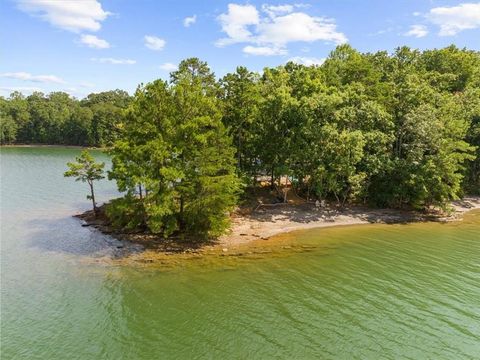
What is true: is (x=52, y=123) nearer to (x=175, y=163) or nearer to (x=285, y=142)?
(x=285, y=142)

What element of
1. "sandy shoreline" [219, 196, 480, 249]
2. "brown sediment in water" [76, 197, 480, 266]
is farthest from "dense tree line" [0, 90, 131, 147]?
"sandy shoreline" [219, 196, 480, 249]

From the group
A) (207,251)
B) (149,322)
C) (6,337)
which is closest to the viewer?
(6,337)

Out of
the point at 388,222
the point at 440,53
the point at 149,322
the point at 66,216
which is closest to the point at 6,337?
the point at 149,322

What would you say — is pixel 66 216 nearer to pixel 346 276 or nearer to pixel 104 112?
pixel 346 276

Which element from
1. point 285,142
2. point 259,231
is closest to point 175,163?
point 259,231

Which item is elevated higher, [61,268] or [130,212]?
[130,212]

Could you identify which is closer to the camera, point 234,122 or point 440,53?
point 234,122
